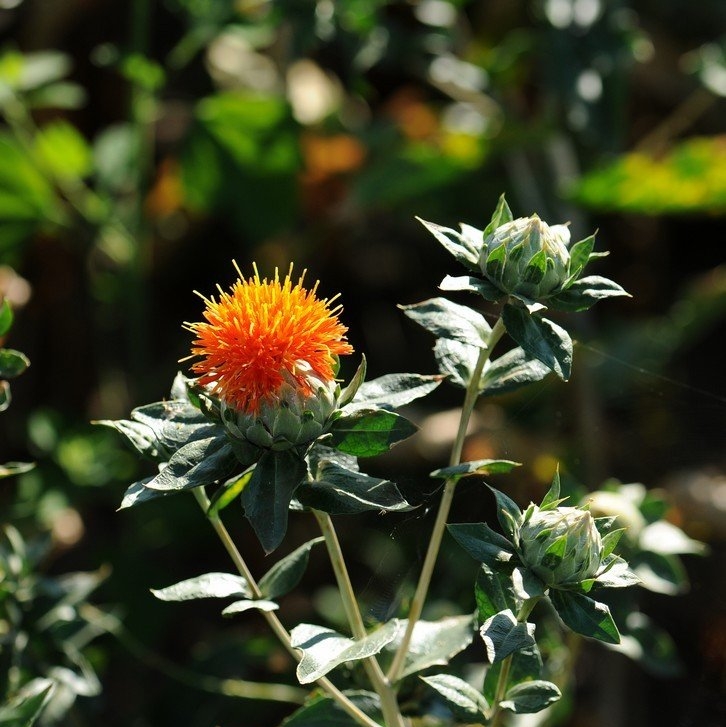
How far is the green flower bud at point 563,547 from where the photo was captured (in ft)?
2.16

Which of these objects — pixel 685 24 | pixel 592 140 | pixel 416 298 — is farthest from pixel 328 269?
pixel 685 24

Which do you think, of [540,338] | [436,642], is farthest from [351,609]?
[540,338]

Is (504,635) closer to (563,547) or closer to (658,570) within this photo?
(563,547)

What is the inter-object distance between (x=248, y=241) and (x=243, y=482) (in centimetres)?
134

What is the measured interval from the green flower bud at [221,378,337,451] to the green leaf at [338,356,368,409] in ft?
0.08

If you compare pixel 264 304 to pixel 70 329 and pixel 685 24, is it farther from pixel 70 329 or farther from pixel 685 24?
pixel 685 24

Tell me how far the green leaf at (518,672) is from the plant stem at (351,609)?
3.4 inches

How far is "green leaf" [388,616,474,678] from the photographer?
829 millimetres

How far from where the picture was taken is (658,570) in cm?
103

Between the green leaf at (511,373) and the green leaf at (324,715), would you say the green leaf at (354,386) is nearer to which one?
the green leaf at (511,373)

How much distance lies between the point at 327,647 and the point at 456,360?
0.25 meters

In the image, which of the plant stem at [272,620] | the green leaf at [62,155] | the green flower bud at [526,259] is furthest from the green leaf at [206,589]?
the green leaf at [62,155]

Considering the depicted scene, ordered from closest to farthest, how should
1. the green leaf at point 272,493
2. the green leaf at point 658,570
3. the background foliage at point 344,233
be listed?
the green leaf at point 272,493, the green leaf at point 658,570, the background foliage at point 344,233

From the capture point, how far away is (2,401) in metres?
0.80
